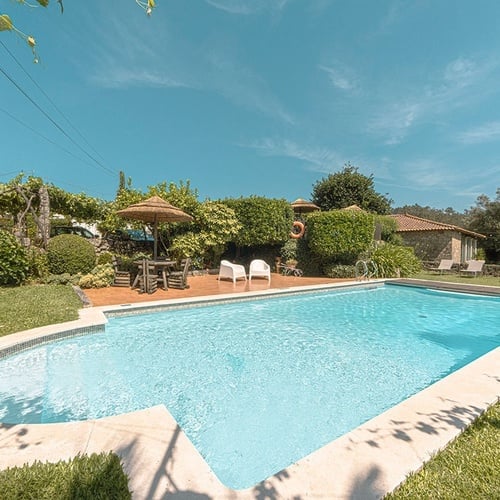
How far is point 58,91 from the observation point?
2038cm

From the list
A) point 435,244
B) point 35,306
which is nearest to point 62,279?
point 35,306

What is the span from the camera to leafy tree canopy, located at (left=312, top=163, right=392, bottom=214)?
2775cm

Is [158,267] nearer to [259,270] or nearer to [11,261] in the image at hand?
[11,261]

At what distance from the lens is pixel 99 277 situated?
35.2 ft

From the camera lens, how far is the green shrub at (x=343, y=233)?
14789 mm

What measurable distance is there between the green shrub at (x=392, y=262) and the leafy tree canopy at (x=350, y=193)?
39.4 feet

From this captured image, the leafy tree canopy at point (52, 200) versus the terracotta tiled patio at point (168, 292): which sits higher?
the leafy tree canopy at point (52, 200)

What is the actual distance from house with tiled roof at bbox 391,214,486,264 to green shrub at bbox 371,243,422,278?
6690mm

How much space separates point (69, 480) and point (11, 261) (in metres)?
9.81

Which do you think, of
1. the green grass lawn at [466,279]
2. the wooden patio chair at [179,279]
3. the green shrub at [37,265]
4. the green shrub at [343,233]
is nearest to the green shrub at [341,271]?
the green shrub at [343,233]

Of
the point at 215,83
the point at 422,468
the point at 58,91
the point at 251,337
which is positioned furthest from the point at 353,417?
the point at 58,91

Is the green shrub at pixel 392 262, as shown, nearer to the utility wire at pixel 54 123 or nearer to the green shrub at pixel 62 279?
Result: the green shrub at pixel 62 279

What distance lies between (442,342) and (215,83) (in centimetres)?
1764

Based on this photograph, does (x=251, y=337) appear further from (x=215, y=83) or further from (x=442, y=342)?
(x=215, y=83)
